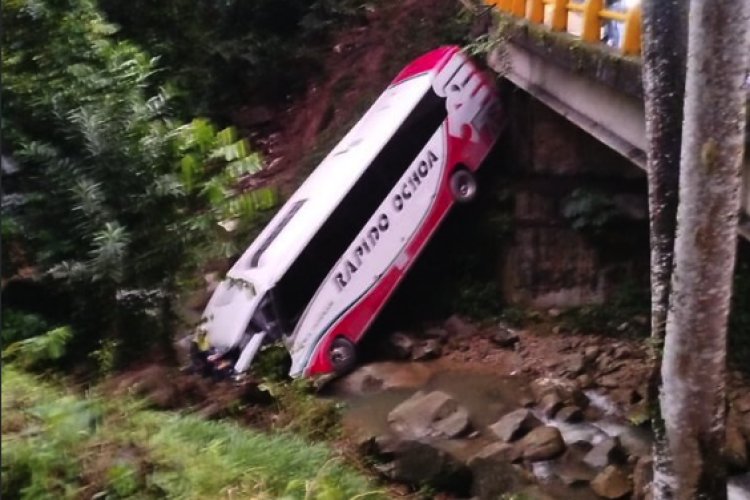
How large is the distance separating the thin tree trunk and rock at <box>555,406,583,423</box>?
290cm

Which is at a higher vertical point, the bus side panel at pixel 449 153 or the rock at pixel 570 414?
the bus side panel at pixel 449 153

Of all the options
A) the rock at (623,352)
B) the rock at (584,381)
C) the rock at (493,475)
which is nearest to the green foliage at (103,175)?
the rock at (493,475)

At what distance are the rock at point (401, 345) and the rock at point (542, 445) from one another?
2.43 m

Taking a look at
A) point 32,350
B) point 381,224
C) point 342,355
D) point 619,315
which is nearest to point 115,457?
point 32,350

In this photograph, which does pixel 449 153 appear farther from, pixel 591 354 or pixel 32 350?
pixel 32 350

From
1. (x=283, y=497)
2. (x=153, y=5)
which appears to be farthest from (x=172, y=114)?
(x=153, y=5)

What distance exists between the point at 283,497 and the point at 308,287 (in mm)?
5167

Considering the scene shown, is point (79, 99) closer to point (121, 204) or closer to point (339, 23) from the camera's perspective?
point (121, 204)

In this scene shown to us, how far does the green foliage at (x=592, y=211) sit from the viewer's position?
9.89 metres

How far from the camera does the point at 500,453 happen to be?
7.39 metres

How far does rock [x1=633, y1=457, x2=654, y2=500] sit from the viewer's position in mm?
6410

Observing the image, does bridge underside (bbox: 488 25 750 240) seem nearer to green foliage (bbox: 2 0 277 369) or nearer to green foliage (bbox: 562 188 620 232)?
green foliage (bbox: 562 188 620 232)

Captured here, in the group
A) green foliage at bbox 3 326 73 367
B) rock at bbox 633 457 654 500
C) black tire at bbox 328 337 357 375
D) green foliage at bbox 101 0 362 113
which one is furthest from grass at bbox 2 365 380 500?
green foliage at bbox 101 0 362 113

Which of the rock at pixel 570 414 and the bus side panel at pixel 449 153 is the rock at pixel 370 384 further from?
the rock at pixel 570 414
